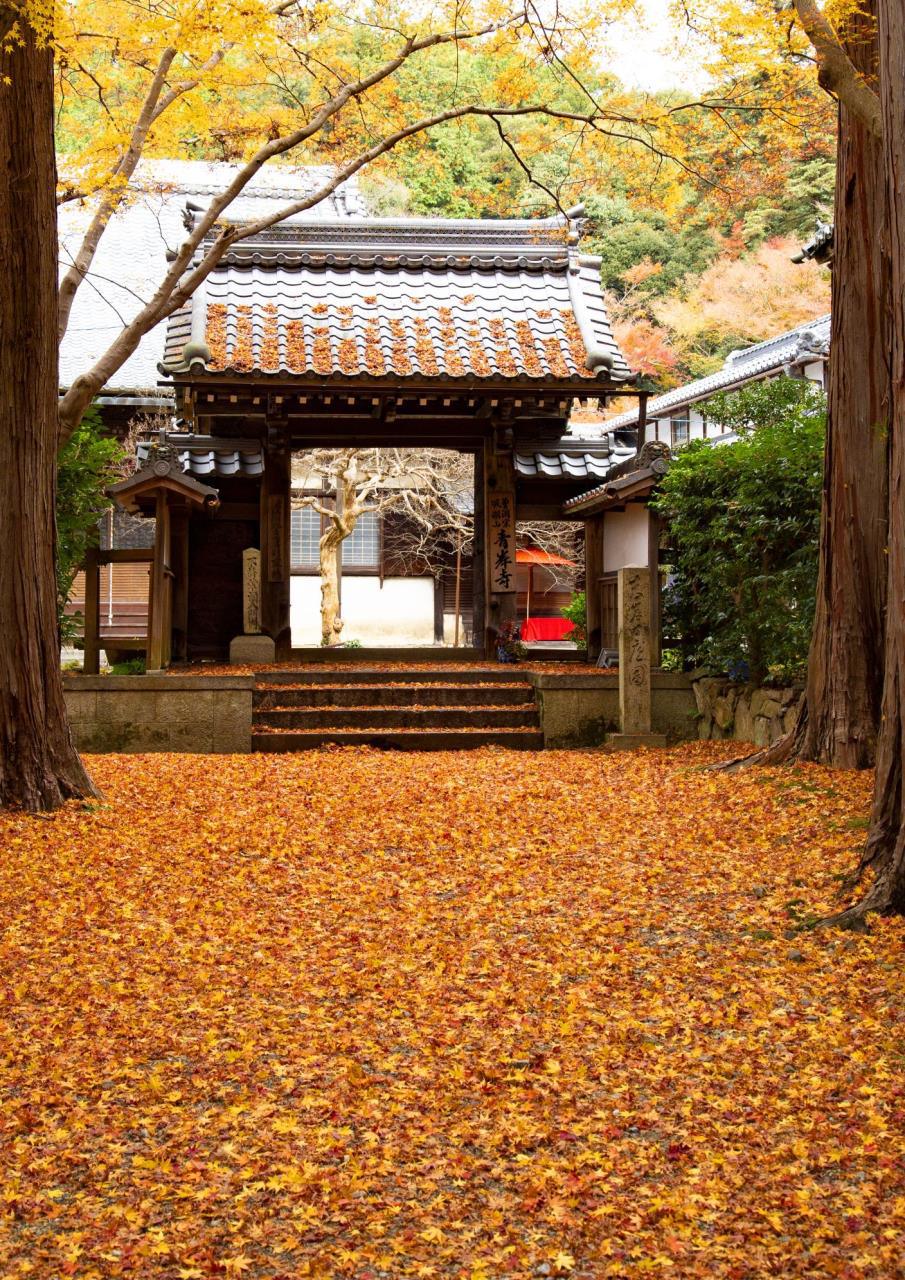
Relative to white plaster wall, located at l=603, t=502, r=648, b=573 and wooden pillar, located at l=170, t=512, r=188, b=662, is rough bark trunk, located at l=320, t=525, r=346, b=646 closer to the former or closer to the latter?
wooden pillar, located at l=170, t=512, r=188, b=662

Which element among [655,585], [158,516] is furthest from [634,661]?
[158,516]

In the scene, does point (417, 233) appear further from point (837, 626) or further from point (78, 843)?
point (78, 843)

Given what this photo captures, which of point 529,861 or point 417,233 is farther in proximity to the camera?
point 417,233

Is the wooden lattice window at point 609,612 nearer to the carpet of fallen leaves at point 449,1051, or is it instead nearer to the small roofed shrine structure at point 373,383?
the small roofed shrine structure at point 373,383

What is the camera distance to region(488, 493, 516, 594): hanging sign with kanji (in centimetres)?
1348

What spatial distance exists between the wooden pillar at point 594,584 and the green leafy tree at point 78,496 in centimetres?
521

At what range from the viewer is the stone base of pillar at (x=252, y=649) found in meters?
13.0

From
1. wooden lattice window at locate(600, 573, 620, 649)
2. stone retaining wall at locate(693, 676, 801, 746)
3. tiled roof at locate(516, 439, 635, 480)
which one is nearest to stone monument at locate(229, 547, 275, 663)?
tiled roof at locate(516, 439, 635, 480)

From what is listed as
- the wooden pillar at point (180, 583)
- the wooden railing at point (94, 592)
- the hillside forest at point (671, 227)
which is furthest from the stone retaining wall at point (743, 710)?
the hillside forest at point (671, 227)

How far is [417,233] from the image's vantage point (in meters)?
15.3

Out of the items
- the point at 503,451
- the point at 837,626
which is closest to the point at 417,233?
the point at 503,451

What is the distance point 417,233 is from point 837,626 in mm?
9415

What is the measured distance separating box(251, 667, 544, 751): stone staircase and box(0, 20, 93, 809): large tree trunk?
3.90 metres

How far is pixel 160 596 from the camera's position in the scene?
1205cm
